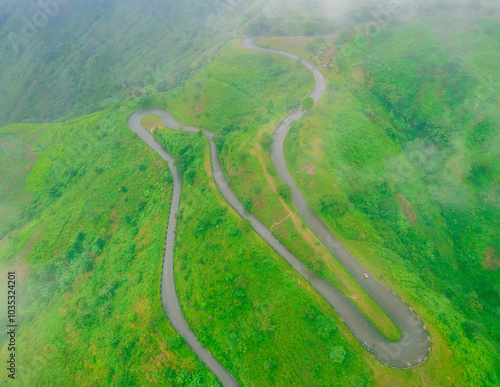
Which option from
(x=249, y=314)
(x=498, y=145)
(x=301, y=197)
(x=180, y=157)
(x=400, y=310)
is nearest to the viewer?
(x=400, y=310)

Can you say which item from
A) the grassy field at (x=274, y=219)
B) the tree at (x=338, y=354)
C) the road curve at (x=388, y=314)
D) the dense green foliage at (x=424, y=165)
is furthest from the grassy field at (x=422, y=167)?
the tree at (x=338, y=354)

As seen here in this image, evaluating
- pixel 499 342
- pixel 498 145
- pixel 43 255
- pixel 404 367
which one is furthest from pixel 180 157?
pixel 498 145

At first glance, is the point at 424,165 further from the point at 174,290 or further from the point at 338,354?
the point at 174,290

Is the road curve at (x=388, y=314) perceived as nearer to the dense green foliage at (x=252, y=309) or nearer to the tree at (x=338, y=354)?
the dense green foliage at (x=252, y=309)

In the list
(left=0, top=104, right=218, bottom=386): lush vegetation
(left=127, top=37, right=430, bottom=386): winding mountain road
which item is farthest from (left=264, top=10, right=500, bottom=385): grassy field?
(left=0, top=104, right=218, bottom=386): lush vegetation

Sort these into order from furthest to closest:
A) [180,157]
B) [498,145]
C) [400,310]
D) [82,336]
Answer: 1. [180,157]
2. [498,145]
3. [82,336]
4. [400,310]

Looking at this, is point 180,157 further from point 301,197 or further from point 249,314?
point 249,314
